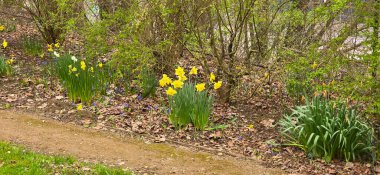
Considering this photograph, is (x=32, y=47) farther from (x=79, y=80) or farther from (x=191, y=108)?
(x=191, y=108)

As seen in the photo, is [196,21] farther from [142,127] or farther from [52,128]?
[52,128]

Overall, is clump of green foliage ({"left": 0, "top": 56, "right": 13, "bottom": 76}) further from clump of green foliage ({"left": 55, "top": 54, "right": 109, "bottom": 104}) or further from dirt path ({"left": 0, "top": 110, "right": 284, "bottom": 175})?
dirt path ({"left": 0, "top": 110, "right": 284, "bottom": 175})

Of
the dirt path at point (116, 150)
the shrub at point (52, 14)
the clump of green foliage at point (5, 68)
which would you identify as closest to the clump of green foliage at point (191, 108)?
the dirt path at point (116, 150)

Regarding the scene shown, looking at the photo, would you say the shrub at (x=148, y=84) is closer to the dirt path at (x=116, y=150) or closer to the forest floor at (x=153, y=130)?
the forest floor at (x=153, y=130)

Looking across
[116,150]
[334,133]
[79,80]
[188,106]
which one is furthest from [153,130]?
[334,133]

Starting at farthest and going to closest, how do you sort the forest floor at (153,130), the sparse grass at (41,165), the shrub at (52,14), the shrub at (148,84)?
the shrub at (52,14) → the shrub at (148,84) → the forest floor at (153,130) → the sparse grass at (41,165)

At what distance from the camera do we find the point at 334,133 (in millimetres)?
5223

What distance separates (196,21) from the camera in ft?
23.7

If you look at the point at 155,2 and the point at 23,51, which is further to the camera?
the point at 23,51

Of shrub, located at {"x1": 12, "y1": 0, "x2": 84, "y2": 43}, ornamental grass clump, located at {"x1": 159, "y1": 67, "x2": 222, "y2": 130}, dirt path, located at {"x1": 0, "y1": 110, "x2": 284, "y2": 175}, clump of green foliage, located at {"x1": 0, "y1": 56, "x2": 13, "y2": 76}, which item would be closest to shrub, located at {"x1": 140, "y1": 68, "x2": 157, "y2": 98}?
ornamental grass clump, located at {"x1": 159, "y1": 67, "x2": 222, "y2": 130}

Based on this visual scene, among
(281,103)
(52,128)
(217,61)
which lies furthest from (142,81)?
(281,103)

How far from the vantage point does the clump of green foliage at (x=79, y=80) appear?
713 centimetres

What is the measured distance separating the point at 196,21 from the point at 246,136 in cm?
211

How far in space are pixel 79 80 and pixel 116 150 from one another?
6.35ft
